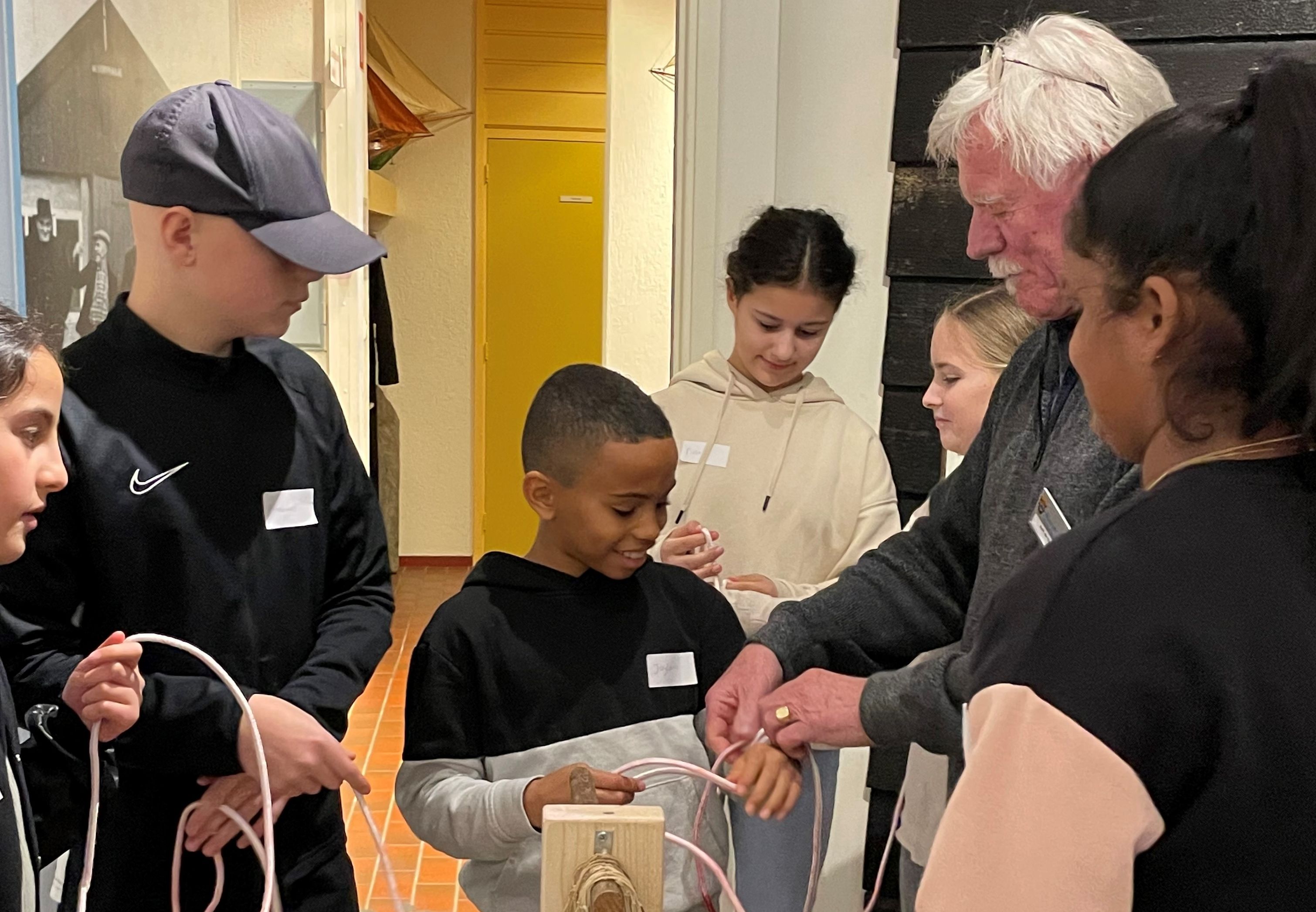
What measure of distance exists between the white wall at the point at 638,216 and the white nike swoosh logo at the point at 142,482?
3.77 meters

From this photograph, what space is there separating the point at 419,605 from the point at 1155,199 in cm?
541

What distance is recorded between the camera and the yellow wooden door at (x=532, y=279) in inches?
264

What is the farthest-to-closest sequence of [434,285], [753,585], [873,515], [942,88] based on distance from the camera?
1. [434,285]
2. [942,88]
3. [873,515]
4. [753,585]

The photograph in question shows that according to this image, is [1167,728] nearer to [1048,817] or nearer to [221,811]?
[1048,817]

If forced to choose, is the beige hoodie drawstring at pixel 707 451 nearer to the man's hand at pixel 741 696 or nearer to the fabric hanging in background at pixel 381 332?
the man's hand at pixel 741 696

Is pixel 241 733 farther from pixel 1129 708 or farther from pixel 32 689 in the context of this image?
pixel 1129 708

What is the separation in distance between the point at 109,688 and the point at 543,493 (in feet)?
1.76

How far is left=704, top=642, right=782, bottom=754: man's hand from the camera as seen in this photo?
1.30 meters

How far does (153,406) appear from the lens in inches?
52.2

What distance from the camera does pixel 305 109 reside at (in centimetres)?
372

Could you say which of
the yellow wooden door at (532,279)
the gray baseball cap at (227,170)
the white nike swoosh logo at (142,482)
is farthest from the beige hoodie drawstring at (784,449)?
the yellow wooden door at (532,279)

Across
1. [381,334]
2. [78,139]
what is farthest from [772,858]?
[381,334]

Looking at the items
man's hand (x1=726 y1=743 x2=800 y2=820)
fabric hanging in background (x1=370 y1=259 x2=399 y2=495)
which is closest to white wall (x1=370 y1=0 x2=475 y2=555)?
fabric hanging in background (x1=370 y1=259 x2=399 y2=495)

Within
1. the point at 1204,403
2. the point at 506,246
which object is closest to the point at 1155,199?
the point at 1204,403
